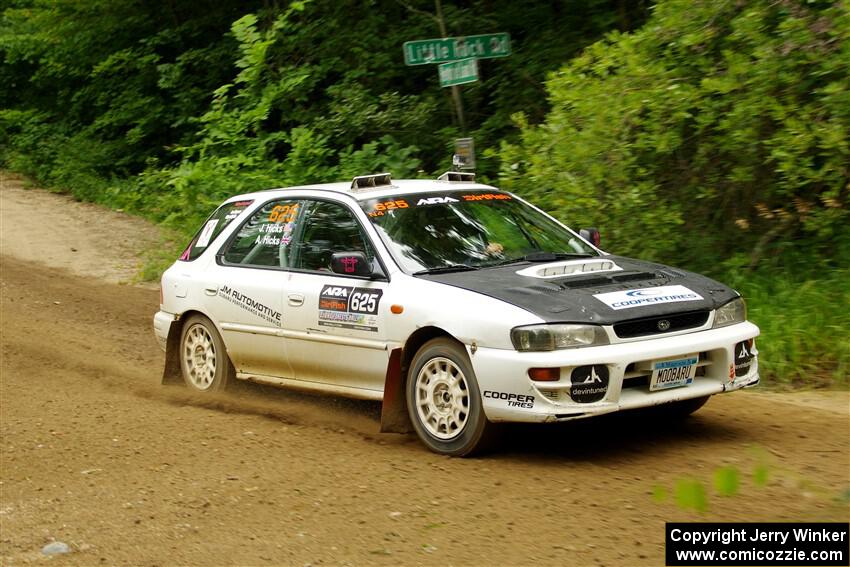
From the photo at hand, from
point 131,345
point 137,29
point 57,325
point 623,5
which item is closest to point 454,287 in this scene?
point 131,345

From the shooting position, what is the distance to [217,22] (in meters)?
21.7

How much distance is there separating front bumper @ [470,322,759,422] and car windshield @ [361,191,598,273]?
109 cm

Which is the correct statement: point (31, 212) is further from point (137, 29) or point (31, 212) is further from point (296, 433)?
point (296, 433)

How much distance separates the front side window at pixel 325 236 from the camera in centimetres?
742

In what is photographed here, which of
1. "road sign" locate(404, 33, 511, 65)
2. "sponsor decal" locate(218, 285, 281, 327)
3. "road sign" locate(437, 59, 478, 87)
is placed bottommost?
"sponsor decal" locate(218, 285, 281, 327)

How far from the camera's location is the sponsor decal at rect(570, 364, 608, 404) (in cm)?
594

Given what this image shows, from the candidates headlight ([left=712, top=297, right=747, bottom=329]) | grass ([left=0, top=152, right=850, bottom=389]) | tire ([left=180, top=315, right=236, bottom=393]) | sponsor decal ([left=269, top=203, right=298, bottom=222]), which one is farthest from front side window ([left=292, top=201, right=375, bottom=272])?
grass ([left=0, top=152, right=850, bottom=389])

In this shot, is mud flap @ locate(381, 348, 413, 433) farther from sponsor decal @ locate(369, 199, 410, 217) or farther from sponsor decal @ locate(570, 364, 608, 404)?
sponsor decal @ locate(570, 364, 608, 404)

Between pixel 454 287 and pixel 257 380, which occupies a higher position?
pixel 454 287

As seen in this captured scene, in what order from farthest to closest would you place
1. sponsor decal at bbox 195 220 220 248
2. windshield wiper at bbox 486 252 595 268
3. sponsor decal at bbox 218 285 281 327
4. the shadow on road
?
sponsor decal at bbox 195 220 220 248
sponsor decal at bbox 218 285 281 327
windshield wiper at bbox 486 252 595 268
the shadow on road

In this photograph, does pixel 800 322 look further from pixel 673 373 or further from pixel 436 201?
pixel 436 201

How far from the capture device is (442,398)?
21.3 ft

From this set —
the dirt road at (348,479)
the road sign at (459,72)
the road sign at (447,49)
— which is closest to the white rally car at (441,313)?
the dirt road at (348,479)

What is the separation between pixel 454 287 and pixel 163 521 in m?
2.10
